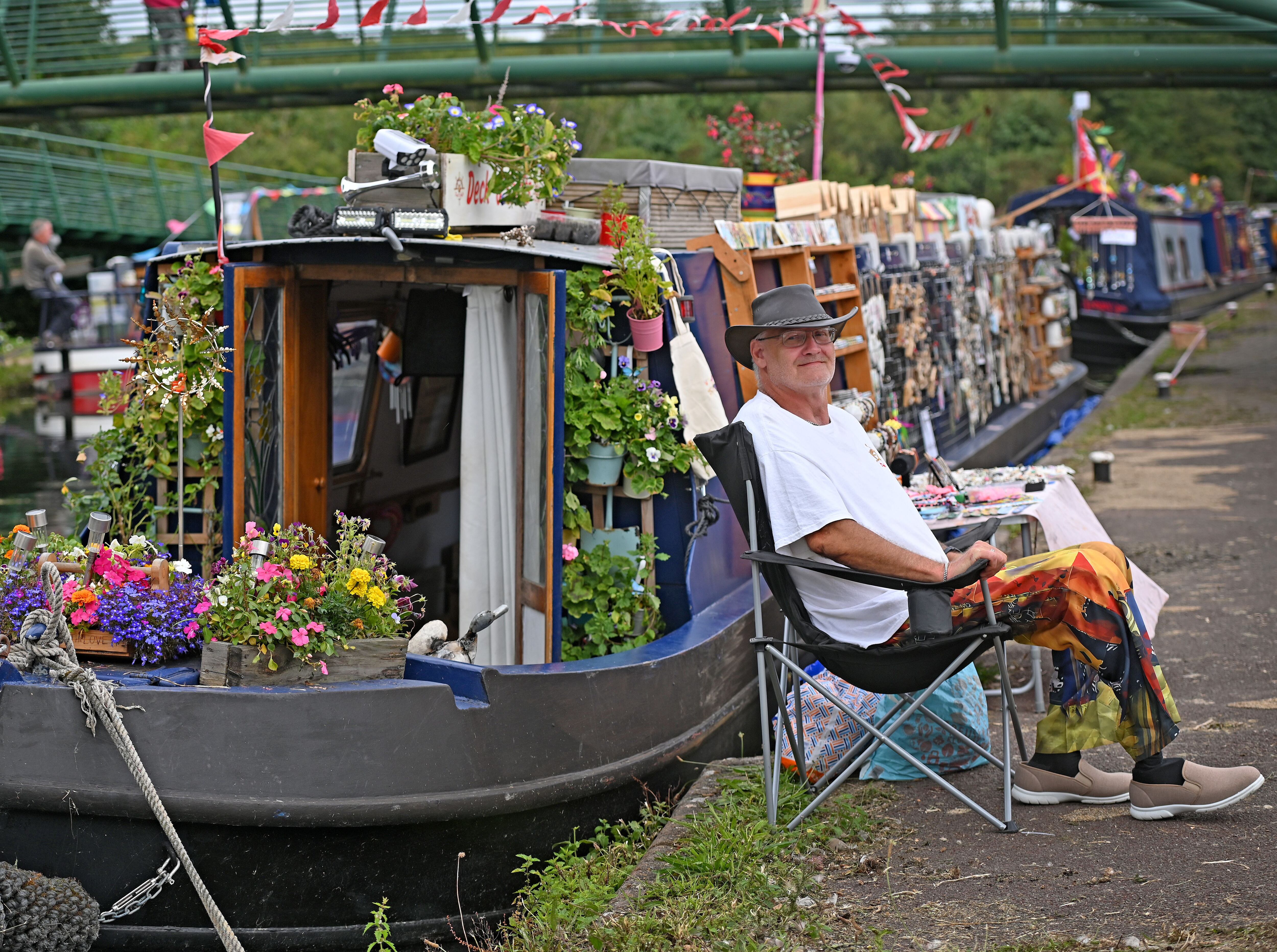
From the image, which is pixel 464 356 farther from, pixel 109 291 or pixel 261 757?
pixel 109 291

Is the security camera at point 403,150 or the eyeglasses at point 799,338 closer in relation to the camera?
the eyeglasses at point 799,338

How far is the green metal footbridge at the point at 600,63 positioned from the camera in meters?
15.0

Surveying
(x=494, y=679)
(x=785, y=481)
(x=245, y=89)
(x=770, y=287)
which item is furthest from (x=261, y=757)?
(x=245, y=89)

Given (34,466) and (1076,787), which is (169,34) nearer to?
(34,466)

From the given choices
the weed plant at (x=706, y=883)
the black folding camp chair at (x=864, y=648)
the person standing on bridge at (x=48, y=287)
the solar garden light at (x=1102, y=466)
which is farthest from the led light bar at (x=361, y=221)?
the person standing on bridge at (x=48, y=287)

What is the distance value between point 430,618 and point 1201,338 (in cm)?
1705

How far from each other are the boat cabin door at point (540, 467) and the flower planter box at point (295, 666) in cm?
96

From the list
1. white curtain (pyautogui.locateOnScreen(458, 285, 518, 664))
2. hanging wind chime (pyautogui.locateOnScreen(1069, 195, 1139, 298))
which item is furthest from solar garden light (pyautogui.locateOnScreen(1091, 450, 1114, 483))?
hanging wind chime (pyautogui.locateOnScreen(1069, 195, 1139, 298))

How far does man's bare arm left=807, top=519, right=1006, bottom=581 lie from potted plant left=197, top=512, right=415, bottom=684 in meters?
1.38

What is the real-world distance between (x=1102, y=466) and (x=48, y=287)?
17701mm

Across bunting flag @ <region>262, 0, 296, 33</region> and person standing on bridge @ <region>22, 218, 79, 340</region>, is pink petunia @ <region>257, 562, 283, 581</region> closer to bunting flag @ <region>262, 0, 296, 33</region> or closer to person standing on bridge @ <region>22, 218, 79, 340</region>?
bunting flag @ <region>262, 0, 296, 33</region>

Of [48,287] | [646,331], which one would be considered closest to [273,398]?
[646,331]

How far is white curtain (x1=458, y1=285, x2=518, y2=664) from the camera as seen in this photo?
5.46 meters

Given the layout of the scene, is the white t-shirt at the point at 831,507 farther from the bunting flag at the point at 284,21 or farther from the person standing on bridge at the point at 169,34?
the person standing on bridge at the point at 169,34
